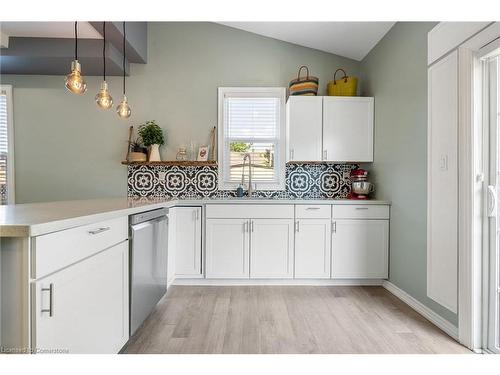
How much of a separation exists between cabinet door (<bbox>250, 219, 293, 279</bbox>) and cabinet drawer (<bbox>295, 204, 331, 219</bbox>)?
0.42ft

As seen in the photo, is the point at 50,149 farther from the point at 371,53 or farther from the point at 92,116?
the point at 371,53

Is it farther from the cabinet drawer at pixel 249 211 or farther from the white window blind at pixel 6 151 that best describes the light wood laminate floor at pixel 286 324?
the white window blind at pixel 6 151

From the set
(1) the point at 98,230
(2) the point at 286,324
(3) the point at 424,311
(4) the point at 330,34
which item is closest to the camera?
(1) the point at 98,230

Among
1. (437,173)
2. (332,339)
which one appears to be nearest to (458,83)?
(437,173)

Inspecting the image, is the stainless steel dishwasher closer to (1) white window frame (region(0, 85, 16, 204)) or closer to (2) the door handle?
(2) the door handle

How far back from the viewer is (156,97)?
389 centimetres

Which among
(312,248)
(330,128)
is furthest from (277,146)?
(312,248)

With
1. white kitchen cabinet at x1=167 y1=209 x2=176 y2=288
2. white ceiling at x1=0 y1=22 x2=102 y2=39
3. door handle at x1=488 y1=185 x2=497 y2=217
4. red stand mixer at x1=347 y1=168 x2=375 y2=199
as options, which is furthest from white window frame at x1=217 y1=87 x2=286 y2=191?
door handle at x1=488 y1=185 x2=497 y2=217

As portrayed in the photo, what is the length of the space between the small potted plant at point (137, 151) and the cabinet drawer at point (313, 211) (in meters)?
1.92

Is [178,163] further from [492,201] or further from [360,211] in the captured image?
[492,201]

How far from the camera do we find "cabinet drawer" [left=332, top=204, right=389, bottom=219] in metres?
3.29

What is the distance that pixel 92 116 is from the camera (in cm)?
390

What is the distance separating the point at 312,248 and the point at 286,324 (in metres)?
1.09

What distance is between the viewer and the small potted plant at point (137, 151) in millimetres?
3733
